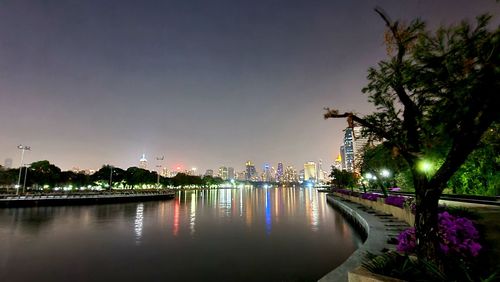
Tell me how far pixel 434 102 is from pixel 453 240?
478cm

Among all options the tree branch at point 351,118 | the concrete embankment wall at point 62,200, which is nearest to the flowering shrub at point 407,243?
the tree branch at point 351,118

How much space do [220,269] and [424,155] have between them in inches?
512

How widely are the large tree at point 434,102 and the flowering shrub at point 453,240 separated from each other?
5.68ft

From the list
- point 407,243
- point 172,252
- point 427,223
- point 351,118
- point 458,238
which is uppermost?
point 351,118

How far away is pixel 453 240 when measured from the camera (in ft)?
29.9

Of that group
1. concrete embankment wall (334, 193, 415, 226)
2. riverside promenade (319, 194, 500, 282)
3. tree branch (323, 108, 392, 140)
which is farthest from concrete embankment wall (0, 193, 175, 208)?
tree branch (323, 108, 392, 140)

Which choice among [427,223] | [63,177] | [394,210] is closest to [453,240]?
[427,223]

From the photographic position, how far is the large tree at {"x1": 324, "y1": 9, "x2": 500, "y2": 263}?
5.60 meters

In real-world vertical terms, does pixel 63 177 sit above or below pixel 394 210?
above

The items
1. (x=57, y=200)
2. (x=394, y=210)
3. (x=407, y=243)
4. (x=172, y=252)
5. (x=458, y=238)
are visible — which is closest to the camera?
(x=407, y=243)

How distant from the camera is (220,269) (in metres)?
15.7

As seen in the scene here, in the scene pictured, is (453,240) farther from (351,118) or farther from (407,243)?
(351,118)

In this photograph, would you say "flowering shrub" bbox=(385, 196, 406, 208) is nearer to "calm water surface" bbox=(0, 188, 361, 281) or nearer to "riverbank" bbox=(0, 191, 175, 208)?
"calm water surface" bbox=(0, 188, 361, 281)

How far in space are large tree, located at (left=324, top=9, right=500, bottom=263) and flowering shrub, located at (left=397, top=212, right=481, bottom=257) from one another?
68.1 inches
